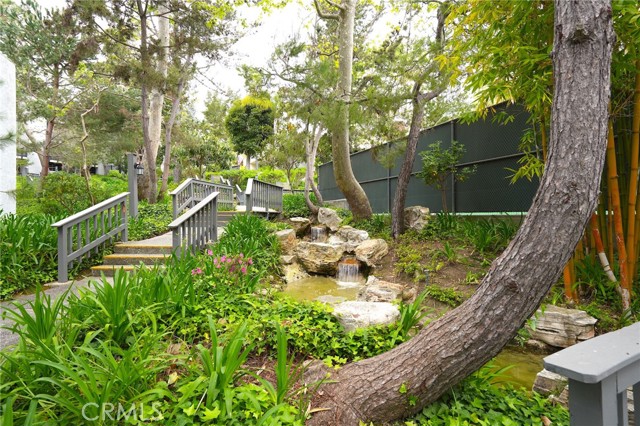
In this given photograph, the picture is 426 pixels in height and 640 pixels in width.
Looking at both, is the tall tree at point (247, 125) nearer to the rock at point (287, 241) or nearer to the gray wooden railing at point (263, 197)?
the gray wooden railing at point (263, 197)

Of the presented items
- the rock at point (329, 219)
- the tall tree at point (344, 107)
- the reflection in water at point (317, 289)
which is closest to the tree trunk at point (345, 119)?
the tall tree at point (344, 107)

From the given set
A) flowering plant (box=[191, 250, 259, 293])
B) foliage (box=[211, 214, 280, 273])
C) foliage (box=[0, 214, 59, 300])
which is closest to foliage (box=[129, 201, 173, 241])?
foliage (box=[0, 214, 59, 300])

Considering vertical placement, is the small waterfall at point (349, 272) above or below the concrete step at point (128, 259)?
below

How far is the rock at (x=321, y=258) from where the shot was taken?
239 inches

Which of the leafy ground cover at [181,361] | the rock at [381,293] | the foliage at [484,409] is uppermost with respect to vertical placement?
the leafy ground cover at [181,361]

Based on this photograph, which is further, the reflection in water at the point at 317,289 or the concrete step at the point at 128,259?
the reflection in water at the point at 317,289

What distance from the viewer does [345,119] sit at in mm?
5918

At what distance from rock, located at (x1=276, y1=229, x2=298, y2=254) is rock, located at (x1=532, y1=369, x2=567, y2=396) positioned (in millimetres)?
4479

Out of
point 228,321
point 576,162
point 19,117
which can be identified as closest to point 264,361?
point 228,321

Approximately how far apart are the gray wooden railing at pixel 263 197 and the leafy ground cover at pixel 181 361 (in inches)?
197

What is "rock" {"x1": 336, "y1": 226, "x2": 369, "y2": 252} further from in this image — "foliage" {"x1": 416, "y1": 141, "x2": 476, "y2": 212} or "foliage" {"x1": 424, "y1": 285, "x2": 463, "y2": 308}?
"foliage" {"x1": 424, "y1": 285, "x2": 463, "y2": 308}

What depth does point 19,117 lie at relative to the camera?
976 centimetres

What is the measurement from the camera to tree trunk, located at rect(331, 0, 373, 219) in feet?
19.7

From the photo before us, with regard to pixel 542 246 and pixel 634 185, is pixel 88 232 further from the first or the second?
pixel 634 185
